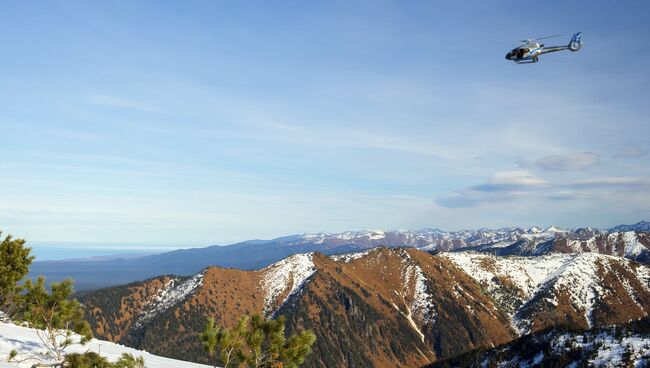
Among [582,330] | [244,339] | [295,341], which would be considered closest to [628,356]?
[582,330]

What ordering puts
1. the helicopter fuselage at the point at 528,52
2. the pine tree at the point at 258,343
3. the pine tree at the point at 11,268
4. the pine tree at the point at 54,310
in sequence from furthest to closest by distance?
the helicopter fuselage at the point at 528,52 < the pine tree at the point at 11,268 < the pine tree at the point at 54,310 < the pine tree at the point at 258,343

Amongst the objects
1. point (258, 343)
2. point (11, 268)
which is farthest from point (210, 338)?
point (11, 268)

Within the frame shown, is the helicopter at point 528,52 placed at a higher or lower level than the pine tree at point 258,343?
higher

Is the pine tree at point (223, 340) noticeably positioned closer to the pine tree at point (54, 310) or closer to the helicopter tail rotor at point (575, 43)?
the pine tree at point (54, 310)

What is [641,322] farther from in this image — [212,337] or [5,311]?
[5,311]

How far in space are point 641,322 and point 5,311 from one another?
180 feet

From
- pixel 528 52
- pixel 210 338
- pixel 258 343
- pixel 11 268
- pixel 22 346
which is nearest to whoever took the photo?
pixel 210 338

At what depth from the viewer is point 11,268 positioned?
94.8 ft

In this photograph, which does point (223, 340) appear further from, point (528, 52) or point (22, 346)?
point (528, 52)

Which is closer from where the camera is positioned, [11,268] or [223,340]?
[223,340]

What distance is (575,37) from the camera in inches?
2000

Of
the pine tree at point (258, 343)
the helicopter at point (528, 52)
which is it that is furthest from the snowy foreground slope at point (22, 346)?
the helicopter at point (528, 52)

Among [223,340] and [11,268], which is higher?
[11,268]

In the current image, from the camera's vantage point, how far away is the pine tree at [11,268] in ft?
93.4
